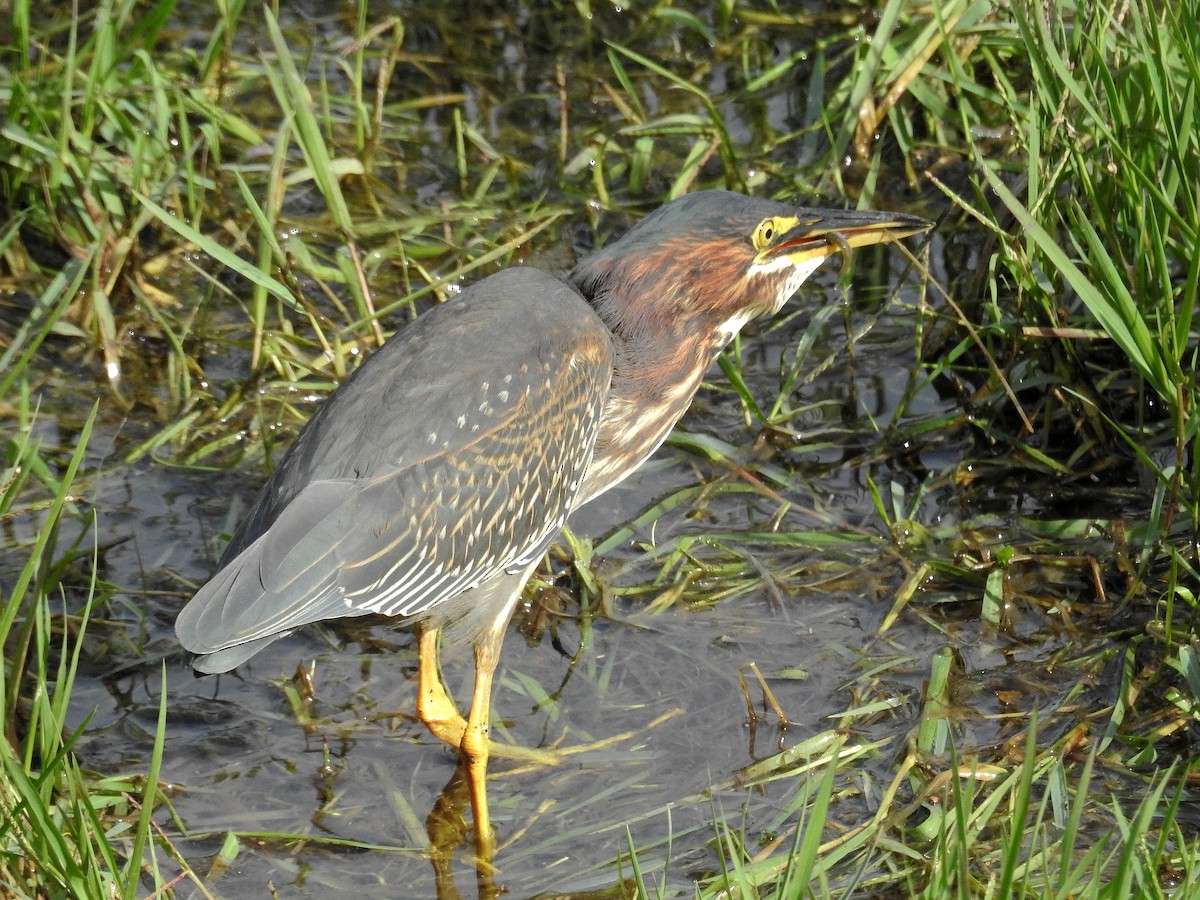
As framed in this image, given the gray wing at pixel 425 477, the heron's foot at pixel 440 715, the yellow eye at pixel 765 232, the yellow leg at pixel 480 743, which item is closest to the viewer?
the gray wing at pixel 425 477

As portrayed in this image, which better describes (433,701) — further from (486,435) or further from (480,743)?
(486,435)

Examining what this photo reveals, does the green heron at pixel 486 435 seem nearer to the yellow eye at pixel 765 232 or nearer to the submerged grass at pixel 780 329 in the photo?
the yellow eye at pixel 765 232

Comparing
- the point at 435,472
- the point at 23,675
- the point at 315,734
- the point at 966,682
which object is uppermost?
the point at 435,472

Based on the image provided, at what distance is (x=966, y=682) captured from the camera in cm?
416

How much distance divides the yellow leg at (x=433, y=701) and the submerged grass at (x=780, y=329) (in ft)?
0.79

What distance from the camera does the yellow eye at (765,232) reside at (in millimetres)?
4289

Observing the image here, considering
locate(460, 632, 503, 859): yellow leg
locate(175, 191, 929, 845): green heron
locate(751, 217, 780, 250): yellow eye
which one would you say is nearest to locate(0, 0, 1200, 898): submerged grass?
locate(460, 632, 503, 859): yellow leg

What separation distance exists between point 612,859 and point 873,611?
116 cm

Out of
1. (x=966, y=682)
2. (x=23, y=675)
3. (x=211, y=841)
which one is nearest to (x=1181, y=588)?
(x=966, y=682)

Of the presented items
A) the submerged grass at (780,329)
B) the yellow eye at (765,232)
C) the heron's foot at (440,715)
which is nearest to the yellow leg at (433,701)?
the heron's foot at (440,715)

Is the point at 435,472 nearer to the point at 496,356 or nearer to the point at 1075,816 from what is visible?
the point at 496,356

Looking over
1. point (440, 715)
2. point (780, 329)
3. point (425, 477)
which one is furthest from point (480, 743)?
point (780, 329)

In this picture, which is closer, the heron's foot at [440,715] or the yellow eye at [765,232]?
the heron's foot at [440,715]

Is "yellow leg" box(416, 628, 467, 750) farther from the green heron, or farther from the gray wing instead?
the gray wing
